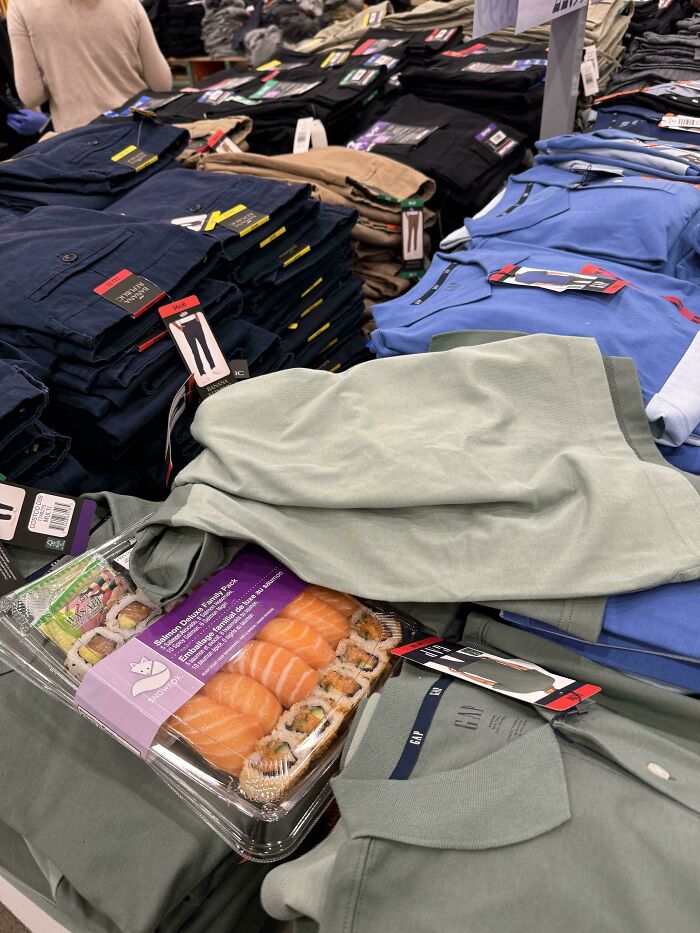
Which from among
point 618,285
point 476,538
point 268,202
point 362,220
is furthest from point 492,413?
point 362,220

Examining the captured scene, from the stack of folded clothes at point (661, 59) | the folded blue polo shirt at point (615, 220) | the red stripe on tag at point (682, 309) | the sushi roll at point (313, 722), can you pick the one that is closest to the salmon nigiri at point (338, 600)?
the sushi roll at point (313, 722)

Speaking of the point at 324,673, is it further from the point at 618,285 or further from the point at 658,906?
the point at 618,285

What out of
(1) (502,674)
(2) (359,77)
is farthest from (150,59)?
(1) (502,674)

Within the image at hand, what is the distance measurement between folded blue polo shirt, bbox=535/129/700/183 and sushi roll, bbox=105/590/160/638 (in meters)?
1.50

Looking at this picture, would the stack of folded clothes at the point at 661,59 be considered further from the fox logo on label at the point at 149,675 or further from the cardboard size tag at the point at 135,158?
the fox logo on label at the point at 149,675

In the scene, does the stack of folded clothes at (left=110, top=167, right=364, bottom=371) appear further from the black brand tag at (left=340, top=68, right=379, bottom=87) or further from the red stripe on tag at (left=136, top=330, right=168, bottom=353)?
the black brand tag at (left=340, top=68, right=379, bottom=87)

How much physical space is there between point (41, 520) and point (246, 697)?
462 millimetres

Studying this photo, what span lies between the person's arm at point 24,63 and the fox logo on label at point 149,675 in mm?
2532

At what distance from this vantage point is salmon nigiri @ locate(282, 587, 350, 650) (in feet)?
2.71

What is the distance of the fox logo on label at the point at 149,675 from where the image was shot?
76 centimetres

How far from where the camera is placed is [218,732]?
74 cm

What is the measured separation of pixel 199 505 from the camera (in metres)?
0.84

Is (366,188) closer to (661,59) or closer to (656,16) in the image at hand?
(661,59)

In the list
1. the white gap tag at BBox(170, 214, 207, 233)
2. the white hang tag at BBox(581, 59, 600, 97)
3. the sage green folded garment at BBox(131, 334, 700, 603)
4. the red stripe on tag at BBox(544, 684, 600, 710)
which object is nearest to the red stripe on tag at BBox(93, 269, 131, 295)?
the white gap tag at BBox(170, 214, 207, 233)
